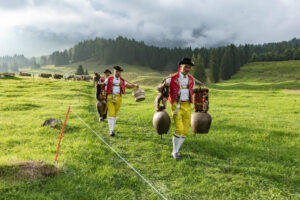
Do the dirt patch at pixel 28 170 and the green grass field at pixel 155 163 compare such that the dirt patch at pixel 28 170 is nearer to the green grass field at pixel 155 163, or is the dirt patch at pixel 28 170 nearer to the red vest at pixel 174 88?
the green grass field at pixel 155 163

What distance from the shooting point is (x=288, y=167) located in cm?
534

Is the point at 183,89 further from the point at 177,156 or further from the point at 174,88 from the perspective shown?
the point at 177,156

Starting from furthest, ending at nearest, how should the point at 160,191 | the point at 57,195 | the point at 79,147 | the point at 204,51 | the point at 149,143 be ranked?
1. the point at 204,51
2. the point at 149,143
3. the point at 79,147
4. the point at 160,191
5. the point at 57,195

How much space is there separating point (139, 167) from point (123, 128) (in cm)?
386

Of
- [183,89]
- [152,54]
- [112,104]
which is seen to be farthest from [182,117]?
[152,54]

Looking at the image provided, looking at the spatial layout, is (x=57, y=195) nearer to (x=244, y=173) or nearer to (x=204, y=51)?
(x=244, y=173)

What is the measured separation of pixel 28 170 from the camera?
4293mm

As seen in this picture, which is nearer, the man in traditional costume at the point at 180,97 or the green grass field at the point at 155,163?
the green grass field at the point at 155,163

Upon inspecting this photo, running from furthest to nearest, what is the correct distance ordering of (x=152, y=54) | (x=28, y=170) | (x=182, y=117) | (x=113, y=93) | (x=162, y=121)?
(x=152, y=54) → (x=113, y=93) → (x=182, y=117) → (x=162, y=121) → (x=28, y=170)

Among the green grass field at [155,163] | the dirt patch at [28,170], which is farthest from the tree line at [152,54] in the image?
the dirt patch at [28,170]

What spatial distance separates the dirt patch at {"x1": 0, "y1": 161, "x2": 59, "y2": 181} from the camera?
4.11 metres

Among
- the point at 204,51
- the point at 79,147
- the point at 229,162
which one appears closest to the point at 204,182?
the point at 229,162

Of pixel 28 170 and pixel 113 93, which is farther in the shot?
pixel 113 93

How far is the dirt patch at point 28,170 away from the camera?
4.11m
